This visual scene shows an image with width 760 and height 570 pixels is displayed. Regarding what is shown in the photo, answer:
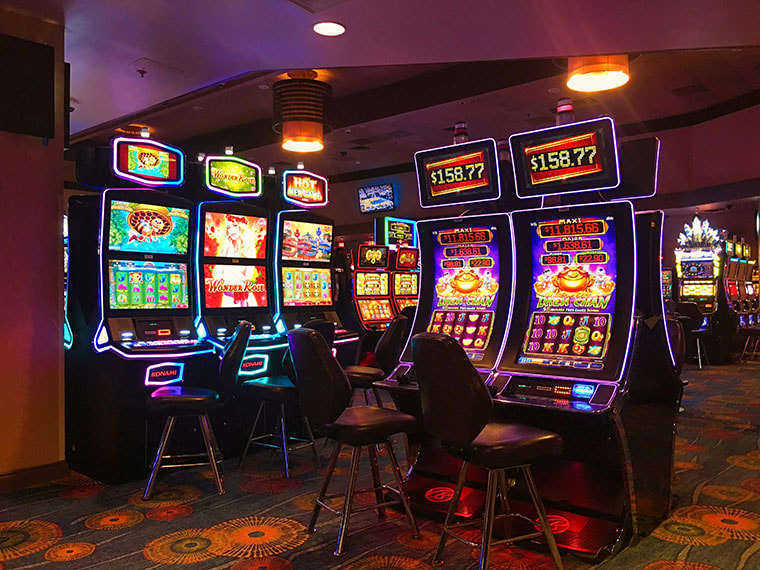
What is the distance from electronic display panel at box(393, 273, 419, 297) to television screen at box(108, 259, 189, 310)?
529 cm

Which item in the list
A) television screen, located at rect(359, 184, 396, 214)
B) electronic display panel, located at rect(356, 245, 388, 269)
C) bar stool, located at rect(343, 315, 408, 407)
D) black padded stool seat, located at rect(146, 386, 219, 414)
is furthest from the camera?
television screen, located at rect(359, 184, 396, 214)

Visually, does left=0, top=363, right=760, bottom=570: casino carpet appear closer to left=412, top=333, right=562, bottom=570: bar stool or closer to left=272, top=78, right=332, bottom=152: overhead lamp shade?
left=412, top=333, right=562, bottom=570: bar stool

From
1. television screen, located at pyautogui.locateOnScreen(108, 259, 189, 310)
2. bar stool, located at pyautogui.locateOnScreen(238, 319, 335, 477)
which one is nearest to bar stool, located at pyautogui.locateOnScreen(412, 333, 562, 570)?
bar stool, located at pyautogui.locateOnScreen(238, 319, 335, 477)

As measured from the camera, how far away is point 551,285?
316 centimetres

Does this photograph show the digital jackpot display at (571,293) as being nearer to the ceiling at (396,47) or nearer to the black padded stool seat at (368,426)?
the black padded stool seat at (368,426)

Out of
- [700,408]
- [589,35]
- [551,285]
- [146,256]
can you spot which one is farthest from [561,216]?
[700,408]

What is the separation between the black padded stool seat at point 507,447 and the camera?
242 cm

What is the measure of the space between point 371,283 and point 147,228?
526 cm

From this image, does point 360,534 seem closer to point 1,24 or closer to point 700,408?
point 1,24

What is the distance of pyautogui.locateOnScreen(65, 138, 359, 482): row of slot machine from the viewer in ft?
13.1

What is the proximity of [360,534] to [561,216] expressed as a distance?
69.9 inches

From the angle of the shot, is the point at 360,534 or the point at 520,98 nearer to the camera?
the point at 360,534

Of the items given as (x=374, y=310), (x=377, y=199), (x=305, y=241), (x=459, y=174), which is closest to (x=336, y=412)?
(x=459, y=174)

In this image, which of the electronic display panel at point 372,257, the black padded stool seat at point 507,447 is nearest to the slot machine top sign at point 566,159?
the black padded stool seat at point 507,447
